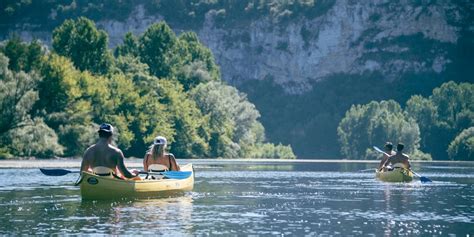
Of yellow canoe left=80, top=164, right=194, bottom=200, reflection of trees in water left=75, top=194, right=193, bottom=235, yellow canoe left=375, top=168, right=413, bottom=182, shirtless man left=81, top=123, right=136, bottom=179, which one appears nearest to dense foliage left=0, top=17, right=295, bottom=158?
yellow canoe left=375, top=168, right=413, bottom=182

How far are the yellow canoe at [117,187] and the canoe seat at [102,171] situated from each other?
267 mm

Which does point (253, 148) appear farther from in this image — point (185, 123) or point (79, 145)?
point (79, 145)

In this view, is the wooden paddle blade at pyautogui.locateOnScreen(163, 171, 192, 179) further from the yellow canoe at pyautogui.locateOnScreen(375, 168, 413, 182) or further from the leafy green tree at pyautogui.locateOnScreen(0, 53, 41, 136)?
the leafy green tree at pyautogui.locateOnScreen(0, 53, 41, 136)

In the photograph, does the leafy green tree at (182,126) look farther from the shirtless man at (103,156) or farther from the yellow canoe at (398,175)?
the shirtless man at (103,156)

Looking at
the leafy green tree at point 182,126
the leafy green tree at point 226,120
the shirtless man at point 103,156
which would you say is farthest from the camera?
the leafy green tree at point 226,120

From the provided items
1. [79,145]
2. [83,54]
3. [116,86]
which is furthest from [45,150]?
[83,54]

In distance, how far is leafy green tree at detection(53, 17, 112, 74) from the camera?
143625 mm

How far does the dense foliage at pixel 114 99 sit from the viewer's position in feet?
350

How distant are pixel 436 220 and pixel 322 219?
422 centimetres

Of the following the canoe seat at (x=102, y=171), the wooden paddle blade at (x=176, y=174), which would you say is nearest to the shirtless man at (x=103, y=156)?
the canoe seat at (x=102, y=171)

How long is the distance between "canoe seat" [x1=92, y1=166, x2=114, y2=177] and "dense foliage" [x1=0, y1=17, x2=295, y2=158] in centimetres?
5764

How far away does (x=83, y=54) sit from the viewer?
144875 mm

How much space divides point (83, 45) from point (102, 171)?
322 ft

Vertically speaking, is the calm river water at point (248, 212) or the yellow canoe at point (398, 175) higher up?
the yellow canoe at point (398, 175)
